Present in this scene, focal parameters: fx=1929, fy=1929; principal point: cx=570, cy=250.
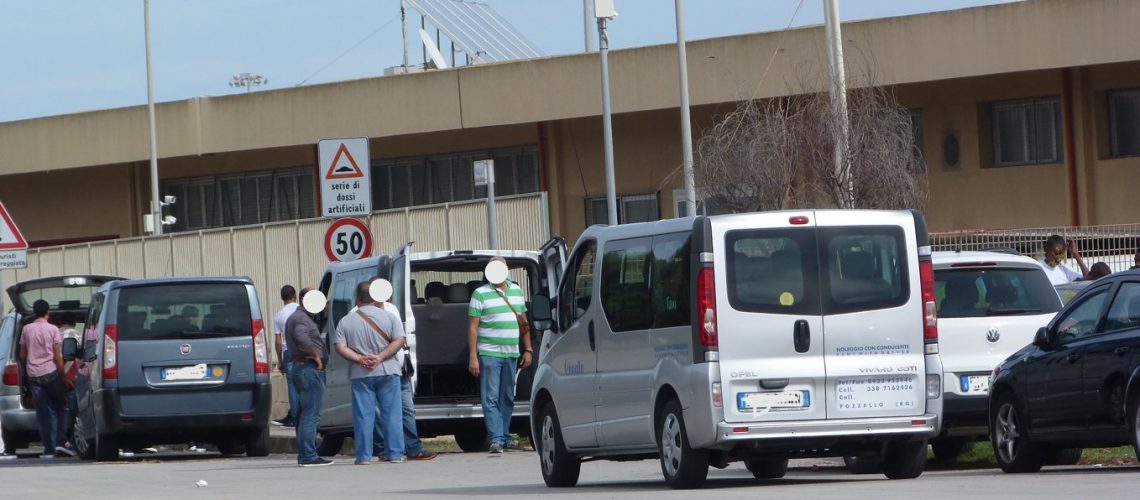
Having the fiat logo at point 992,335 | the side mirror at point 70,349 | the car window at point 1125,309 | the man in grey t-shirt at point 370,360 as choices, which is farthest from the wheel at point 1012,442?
the side mirror at point 70,349

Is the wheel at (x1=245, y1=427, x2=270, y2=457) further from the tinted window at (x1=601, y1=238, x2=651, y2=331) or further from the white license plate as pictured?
the tinted window at (x1=601, y1=238, x2=651, y2=331)

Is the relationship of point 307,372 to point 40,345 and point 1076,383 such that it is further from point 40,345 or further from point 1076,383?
point 1076,383

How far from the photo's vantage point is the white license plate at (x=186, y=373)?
65.5ft

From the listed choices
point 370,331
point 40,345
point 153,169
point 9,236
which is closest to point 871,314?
point 370,331

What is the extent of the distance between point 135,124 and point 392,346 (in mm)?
29154

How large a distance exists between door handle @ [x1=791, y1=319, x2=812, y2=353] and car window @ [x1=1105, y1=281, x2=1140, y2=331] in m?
2.57

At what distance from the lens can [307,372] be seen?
59.5 ft

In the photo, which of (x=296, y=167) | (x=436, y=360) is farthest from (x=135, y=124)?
(x=436, y=360)

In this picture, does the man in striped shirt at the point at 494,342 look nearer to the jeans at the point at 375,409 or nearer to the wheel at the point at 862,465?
the jeans at the point at 375,409

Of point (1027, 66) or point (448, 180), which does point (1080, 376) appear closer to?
point (1027, 66)

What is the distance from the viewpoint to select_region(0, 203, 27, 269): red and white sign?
26750 millimetres

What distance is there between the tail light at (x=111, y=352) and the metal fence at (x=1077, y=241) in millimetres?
9833

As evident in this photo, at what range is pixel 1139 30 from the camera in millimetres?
32781

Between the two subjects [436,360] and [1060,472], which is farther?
[436,360]
